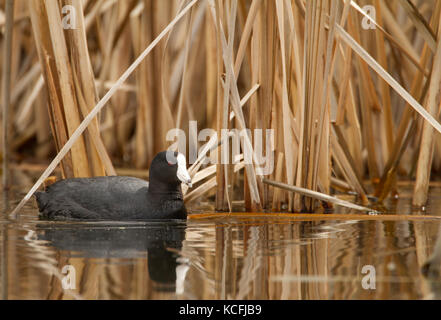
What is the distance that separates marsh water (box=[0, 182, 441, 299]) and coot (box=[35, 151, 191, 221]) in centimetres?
11

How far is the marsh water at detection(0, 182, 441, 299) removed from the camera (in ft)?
7.50

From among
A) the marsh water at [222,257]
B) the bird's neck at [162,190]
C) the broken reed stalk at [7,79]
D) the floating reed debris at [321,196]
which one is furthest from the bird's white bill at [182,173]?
the broken reed stalk at [7,79]

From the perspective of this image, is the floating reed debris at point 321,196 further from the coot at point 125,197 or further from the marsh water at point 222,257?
the coot at point 125,197

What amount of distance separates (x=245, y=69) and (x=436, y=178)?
5.06ft

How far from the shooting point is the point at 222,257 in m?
2.80

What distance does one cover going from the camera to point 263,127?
387 centimetres

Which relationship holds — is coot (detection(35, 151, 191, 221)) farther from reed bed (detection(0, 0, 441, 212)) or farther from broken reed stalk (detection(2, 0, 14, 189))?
broken reed stalk (detection(2, 0, 14, 189))

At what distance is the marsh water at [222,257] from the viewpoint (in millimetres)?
2285

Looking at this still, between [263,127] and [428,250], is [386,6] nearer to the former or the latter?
[263,127]

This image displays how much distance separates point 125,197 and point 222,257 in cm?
112

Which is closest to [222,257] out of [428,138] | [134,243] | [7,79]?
[134,243]

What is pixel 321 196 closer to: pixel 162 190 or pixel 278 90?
pixel 278 90

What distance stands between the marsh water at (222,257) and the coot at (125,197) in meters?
0.11
